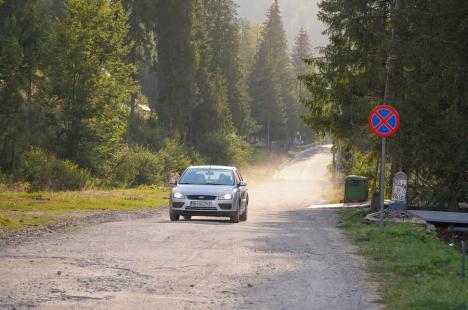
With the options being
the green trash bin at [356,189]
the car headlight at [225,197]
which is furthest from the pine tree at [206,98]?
the car headlight at [225,197]

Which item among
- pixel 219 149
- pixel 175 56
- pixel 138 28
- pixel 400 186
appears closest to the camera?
pixel 400 186

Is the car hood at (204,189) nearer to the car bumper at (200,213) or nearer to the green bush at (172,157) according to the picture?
the car bumper at (200,213)

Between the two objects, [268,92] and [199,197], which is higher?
[268,92]

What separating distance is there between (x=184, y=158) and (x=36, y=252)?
5293 cm

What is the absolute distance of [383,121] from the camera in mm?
19328

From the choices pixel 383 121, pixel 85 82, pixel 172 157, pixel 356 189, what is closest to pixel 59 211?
pixel 383 121

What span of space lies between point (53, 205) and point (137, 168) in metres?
25.0

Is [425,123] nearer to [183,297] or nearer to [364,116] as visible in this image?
[364,116]

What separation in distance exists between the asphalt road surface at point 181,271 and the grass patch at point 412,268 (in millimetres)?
370

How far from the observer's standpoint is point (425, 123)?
26375 mm

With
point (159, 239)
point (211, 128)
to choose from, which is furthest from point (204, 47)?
point (159, 239)

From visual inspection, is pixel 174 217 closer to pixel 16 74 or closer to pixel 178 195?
pixel 178 195

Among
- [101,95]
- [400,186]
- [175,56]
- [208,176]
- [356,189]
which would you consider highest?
[175,56]

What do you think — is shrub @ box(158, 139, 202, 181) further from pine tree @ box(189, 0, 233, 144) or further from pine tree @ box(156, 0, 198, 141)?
pine tree @ box(189, 0, 233, 144)
